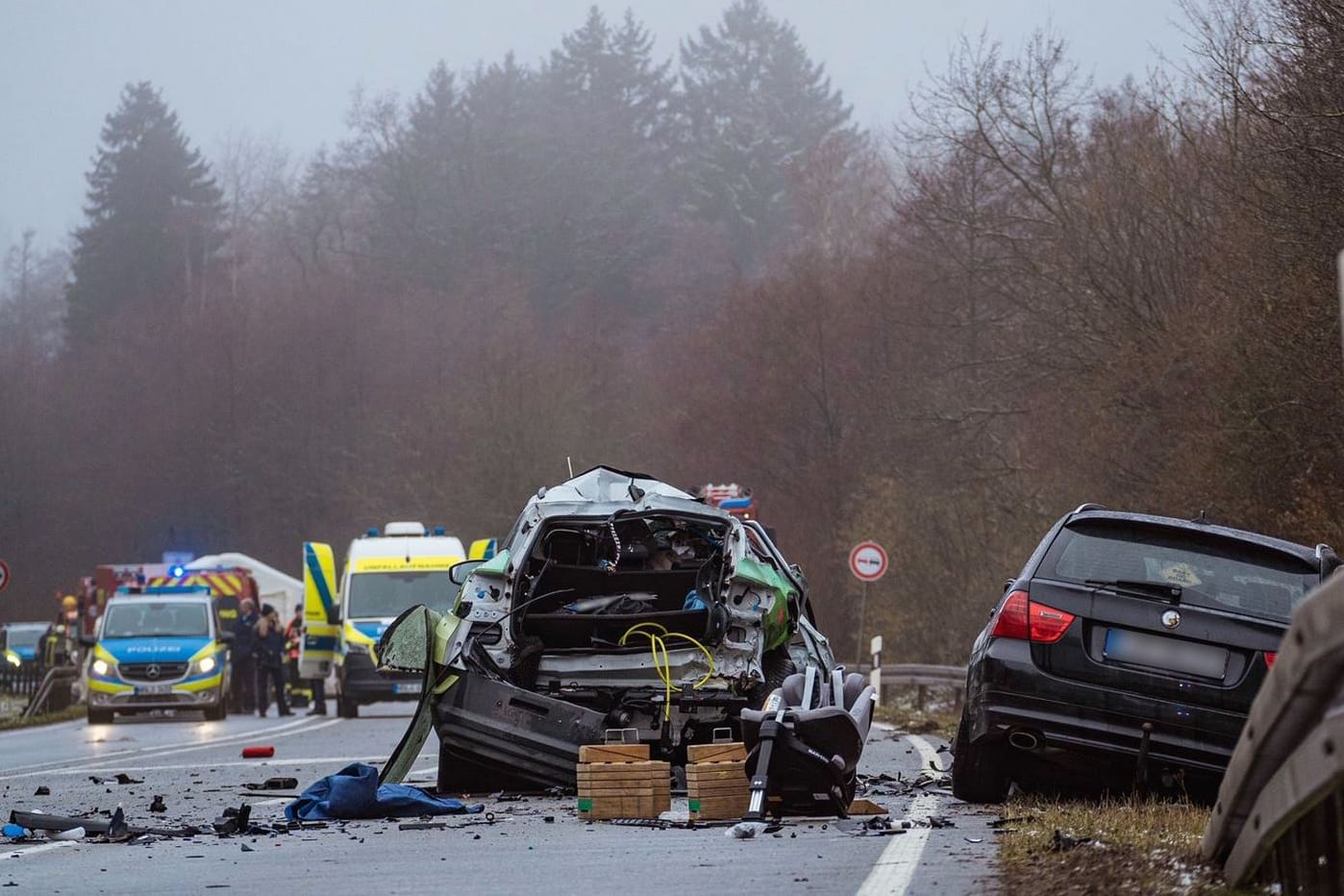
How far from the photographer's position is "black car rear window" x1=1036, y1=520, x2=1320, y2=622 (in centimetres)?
1038

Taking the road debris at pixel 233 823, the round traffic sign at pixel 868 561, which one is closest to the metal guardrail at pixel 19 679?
the round traffic sign at pixel 868 561

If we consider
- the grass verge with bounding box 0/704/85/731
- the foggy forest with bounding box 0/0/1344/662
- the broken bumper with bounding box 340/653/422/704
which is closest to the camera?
the foggy forest with bounding box 0/0/1344/662

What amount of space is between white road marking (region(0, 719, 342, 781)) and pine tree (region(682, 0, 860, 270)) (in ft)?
188

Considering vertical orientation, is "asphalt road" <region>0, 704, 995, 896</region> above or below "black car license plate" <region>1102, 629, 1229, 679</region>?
below

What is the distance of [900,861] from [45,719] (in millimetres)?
27869

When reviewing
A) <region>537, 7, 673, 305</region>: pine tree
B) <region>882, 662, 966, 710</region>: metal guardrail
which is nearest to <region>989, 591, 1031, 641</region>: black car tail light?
<region>882, 662, 966, 710</region>: metal guardrail

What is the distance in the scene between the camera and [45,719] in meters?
34.0

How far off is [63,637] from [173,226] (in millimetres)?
53047

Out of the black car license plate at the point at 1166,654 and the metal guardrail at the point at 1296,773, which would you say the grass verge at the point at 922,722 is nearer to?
the black car license plate at the point at 1166,654

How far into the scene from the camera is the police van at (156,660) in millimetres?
31281

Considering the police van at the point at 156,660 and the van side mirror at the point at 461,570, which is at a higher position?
the van side mirror at the point at 461,570

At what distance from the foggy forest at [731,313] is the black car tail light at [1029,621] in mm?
11541

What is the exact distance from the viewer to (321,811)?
37.3ft

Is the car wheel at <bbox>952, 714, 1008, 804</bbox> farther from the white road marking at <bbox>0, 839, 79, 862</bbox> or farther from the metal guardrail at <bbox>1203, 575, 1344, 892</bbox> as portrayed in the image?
the white road marking at <bbox>0, 839, 79, 862</bbox>
